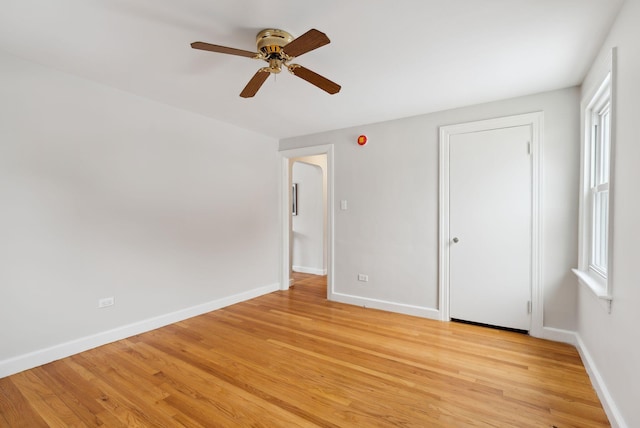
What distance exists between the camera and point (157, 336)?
296 centimetres

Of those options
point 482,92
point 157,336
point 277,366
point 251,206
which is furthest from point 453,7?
point 157,336

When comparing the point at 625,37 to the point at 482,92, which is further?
the point at 482,92

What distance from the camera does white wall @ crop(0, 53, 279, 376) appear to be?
2.29 meters

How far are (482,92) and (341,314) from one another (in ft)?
9.25

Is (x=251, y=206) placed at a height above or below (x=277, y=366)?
above

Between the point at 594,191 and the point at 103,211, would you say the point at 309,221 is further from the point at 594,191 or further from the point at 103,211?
the point at 594,191

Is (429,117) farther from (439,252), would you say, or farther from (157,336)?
(157,336)

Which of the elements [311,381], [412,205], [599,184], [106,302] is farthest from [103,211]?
[599,184]

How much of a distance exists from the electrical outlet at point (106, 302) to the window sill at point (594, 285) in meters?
3.83

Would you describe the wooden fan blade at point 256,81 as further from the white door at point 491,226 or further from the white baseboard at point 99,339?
the white baseboard at point 99,339

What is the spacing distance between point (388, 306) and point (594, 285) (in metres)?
2.04

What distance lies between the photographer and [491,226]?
3125 millimetres

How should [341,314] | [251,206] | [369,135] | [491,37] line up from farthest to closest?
1. [251,206]
2. [369,135]
3. [341,314]
4. [491,37]

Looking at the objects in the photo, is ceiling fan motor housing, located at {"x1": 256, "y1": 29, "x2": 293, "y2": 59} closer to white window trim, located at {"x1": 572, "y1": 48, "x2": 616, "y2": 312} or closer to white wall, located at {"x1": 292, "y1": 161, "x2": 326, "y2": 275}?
white window trim, located at {"x1": 572, "y1": 48, "x2": 616, "y2": 312}
